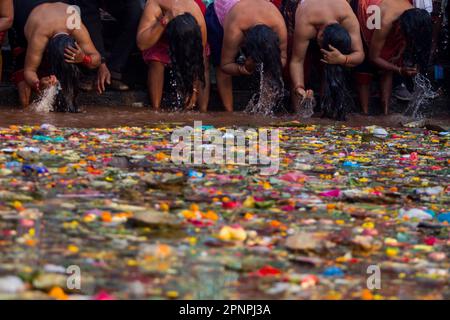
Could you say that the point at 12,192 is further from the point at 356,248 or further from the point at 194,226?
the point at 356,248

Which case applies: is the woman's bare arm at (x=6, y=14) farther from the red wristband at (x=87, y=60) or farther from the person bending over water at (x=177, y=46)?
the person bending over water at (x=177, y=46)

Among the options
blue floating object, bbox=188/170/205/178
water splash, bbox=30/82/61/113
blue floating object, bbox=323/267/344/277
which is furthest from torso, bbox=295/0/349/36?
blue floating object, bbox=323/267/344/277

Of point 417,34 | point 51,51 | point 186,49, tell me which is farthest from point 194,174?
point 417,34

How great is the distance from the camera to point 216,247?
3.66m

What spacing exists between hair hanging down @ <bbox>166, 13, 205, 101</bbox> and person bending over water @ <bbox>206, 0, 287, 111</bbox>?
28 centimetres

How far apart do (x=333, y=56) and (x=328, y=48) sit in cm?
10

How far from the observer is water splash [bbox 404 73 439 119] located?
8.73 m

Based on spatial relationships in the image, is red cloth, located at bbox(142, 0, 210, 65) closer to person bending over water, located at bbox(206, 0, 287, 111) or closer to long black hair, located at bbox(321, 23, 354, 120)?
person bending over water, located at bbox(206, 0, 287, 111)

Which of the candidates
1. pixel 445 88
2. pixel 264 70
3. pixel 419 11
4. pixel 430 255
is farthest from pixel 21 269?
pixel 445 88

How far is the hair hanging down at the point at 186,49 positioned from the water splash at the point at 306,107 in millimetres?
888

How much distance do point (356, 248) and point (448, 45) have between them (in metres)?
6.08

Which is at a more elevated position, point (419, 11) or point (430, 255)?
point (419, 11)

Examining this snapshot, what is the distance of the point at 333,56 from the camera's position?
8188 mm

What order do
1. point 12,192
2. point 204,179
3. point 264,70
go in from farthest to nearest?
point 264,70 → point 204,179 → point 12,192
